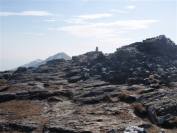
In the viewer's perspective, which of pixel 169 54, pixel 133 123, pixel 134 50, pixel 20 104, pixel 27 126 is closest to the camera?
pixel 133 123

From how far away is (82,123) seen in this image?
90.2 ft

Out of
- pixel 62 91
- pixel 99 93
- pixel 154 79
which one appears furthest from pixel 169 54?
pixel 62 91

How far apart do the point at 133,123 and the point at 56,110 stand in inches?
609

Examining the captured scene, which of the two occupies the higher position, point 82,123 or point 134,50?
point 134,50

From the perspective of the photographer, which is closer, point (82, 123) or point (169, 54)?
point (82, 123)

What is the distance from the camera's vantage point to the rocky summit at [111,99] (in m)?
26.8

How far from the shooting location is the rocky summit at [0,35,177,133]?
2685cm

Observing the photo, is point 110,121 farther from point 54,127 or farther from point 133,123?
point 54,127

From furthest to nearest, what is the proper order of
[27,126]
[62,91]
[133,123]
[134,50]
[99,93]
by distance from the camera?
[134,50] < [62,91] < [99,93] < [27,126] < [133,123]

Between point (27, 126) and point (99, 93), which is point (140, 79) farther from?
point (27, 126)

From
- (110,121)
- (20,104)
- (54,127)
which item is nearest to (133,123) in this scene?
(110,121)

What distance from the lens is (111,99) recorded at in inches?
1534

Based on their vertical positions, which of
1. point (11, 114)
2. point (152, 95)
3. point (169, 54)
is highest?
point (169, 54)

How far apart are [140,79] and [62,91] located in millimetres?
18987
